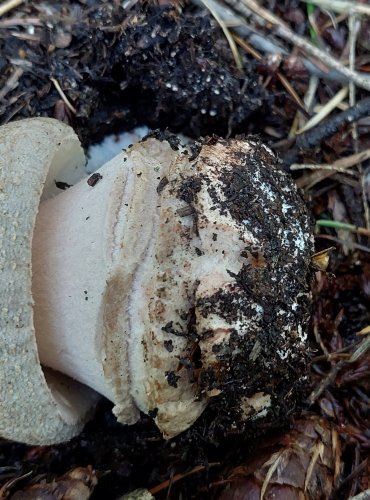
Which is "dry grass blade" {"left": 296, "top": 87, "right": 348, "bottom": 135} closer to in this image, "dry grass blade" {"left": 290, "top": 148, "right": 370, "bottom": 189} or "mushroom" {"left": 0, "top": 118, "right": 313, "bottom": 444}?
"dry grass blade" {"left": 290, "top": 148, "right": 370, "bottom": 189}

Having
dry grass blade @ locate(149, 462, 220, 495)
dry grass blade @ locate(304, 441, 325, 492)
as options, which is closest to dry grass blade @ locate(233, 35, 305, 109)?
dry grass blade @ locate(304, 441, 325, 492)

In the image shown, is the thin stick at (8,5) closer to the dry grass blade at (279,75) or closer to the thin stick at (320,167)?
the dry grass blade at (279,75)

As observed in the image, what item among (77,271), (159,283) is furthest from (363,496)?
(77,271)

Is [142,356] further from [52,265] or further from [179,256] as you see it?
[52,265]

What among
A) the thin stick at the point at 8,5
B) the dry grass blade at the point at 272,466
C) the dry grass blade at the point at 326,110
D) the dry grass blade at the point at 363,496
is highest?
the thin stick at the point at 8,5

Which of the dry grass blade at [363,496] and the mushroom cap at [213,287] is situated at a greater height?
the mushroom cap at [213,287]

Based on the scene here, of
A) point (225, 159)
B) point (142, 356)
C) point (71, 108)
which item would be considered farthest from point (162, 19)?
point (142, 356)

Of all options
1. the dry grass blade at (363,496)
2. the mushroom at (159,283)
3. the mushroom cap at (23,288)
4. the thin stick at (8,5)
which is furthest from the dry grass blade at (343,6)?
the dry grass blade at (363,496)

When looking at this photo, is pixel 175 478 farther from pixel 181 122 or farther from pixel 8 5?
pixel 8 5
